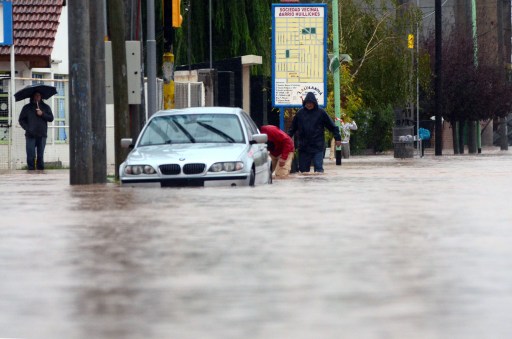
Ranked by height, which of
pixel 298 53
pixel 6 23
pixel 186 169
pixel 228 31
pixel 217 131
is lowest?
pixel 186 169

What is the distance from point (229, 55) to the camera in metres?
49.8

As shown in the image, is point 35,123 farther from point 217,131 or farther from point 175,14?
point 217,131

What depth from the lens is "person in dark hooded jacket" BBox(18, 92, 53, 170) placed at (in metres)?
32.0

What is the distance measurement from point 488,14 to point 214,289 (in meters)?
65.8

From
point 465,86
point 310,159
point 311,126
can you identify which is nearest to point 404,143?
point 465,86

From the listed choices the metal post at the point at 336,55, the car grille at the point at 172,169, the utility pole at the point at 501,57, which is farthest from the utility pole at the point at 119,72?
the utility pole at the point at 501,57

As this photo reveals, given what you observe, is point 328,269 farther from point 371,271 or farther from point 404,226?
point 404,226

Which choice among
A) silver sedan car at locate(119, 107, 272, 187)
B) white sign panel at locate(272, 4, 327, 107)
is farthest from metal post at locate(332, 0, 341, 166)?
silver sedan car at locate(119, 107, 272, 187)

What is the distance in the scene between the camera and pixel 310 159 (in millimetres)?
27484

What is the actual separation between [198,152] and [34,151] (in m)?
13.1

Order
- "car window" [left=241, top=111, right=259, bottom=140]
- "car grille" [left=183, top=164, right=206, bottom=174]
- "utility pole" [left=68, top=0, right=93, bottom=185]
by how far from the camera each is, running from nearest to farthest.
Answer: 1. "car grille" [left=183, top=164, right=206, bottom=174]
2. "car window" [left=241, top=111, right=259, bottom=140]
3. "utility pole" [left=68, top=0, right=93, bottom=185]

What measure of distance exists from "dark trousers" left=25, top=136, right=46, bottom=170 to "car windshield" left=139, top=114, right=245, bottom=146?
11.1 m

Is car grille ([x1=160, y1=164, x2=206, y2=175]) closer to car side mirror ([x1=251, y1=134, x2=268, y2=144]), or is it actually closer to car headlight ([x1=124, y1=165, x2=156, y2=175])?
car headlight ([x1=124, y1=165, x2=156, y2=175])

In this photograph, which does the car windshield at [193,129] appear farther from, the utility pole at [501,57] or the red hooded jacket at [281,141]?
the utility pole at [501,57]
